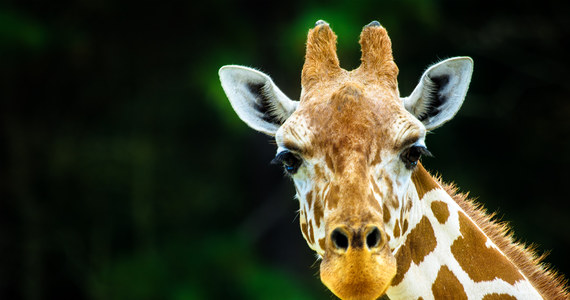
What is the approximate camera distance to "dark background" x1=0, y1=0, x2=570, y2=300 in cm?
1162

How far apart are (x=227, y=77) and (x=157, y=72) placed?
361 inches

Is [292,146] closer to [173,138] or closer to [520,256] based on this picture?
[520,256]

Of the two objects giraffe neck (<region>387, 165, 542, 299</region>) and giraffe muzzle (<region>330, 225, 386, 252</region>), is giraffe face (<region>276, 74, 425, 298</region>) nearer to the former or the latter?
giraffe muzzle (<region>330, 225, 386, 252</region>)

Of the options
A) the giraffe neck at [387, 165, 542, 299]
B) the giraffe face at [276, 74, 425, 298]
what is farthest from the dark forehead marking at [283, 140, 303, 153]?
the giraffe neck at [387, 165, 542, 299]

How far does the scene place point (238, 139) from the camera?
14797 millimetres

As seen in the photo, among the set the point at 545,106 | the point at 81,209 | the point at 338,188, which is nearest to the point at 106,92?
the point at 81,209

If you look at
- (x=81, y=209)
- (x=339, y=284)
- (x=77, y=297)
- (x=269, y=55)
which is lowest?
(x=77, y=297)

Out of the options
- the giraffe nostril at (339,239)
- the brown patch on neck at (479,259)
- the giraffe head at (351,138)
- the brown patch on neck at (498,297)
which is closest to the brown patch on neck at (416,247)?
the brown patch on neck at (479,259)

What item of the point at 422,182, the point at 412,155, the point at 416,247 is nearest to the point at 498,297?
the point at 416,247

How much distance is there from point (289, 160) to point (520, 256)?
1385mm

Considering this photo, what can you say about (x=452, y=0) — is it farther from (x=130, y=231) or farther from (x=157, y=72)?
(x=130, y=231)

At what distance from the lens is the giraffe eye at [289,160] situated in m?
3.70

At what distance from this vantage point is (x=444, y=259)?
3.79 metres

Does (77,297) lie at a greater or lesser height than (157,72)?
lesser
